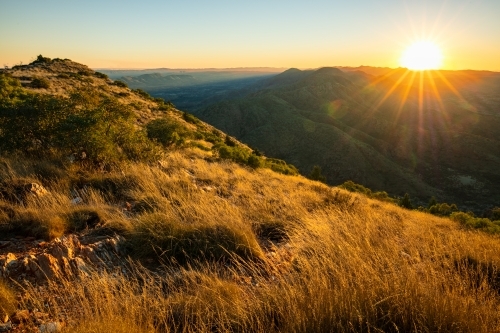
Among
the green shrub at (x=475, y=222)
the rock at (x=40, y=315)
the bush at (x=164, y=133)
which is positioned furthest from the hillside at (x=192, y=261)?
the green shrub at (x=475, y=222)

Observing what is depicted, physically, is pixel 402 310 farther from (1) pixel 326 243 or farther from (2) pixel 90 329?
(2) pixel 90 329

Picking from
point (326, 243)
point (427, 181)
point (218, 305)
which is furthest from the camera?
point (427, 181)

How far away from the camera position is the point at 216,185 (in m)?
9.20

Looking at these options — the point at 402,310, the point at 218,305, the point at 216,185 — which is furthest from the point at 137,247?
the point at 216,185

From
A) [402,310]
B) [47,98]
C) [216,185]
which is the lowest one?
[216,185]

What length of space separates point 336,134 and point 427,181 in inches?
1018

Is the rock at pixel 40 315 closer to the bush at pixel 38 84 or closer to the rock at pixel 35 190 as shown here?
the rock at pixel 35 190

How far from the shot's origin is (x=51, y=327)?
2705 mm

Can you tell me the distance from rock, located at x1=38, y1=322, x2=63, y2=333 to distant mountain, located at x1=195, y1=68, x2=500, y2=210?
71.8 m

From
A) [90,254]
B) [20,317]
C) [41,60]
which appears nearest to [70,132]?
[90,254]

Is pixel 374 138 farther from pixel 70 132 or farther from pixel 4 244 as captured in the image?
pixel 4 244

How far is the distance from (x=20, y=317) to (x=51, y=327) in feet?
1.37

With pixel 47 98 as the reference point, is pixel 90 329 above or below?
below

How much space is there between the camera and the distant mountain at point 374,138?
7644cm
